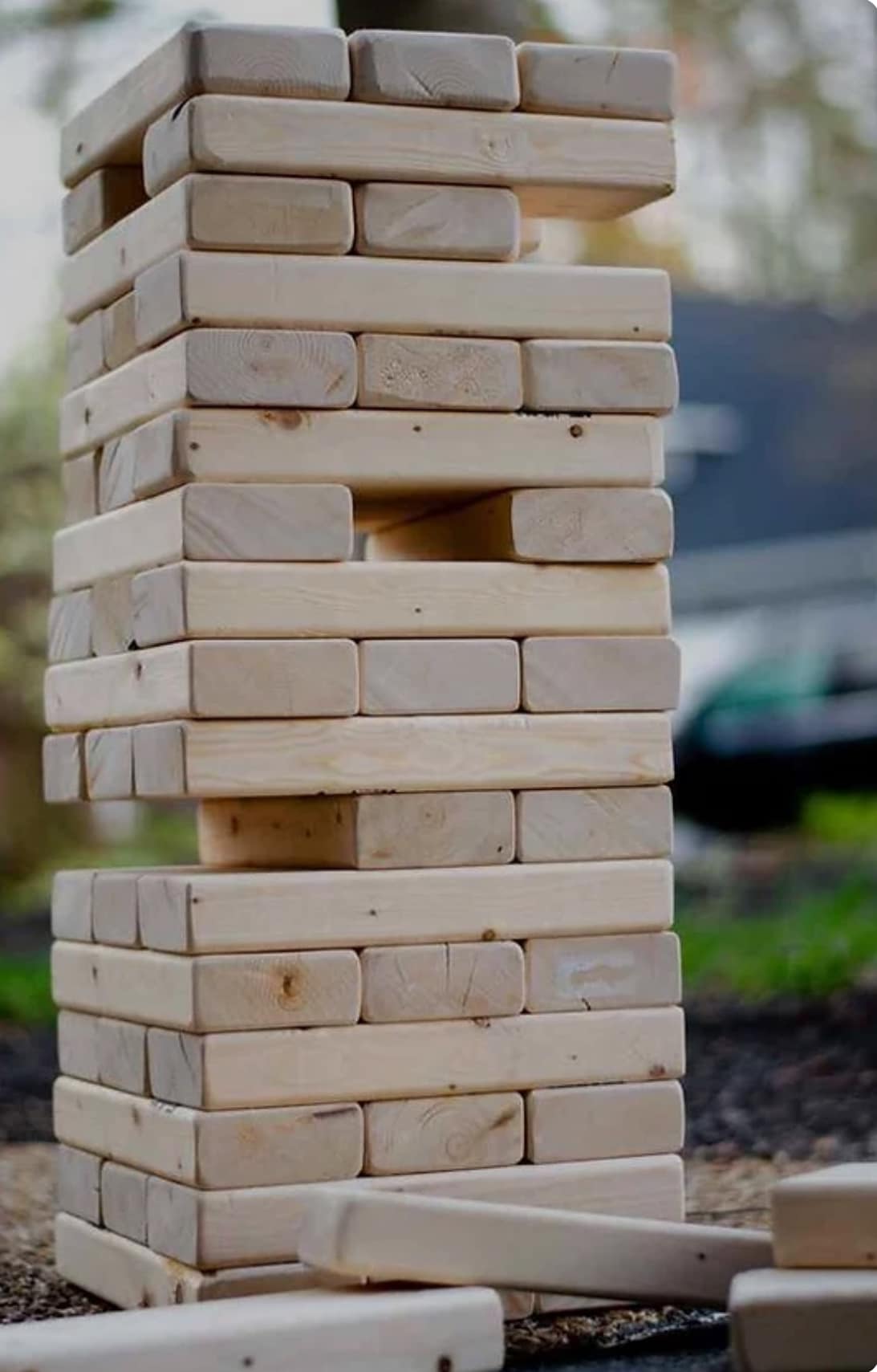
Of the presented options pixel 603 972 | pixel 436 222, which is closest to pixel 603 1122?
pixel 603 972

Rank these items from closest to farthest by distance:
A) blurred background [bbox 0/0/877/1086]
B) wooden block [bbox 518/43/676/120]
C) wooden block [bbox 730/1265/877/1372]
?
wooden block [bbox 730/1265/877/1372] → wooden block [bbox 518/43/676/120] → blurred background [bbox 0/0/877/1086]

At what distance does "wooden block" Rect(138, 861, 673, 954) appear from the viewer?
3.85 metres

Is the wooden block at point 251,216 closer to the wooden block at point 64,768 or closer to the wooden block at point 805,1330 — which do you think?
the wooden block at point 64,768

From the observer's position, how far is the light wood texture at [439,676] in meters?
3.95

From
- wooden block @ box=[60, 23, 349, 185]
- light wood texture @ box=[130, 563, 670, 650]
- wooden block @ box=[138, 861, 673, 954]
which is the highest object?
wooden block @ box=[60, 23, 349, 185]

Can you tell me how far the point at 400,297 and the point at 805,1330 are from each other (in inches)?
74.6

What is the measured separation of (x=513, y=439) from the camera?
4.08 m

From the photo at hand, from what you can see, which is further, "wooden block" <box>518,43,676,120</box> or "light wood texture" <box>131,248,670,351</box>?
"wooden block" <box>518,43,676,120</box>

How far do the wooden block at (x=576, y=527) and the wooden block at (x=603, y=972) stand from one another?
70 cm

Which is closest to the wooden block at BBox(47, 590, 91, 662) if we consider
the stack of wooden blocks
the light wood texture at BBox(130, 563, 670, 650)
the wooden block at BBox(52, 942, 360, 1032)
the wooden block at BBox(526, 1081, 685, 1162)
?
the stack of wooden blocks

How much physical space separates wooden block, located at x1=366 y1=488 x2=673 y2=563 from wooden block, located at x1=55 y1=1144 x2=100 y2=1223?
4.63ft

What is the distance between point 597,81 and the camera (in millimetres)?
4199

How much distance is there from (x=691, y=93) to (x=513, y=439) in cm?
828

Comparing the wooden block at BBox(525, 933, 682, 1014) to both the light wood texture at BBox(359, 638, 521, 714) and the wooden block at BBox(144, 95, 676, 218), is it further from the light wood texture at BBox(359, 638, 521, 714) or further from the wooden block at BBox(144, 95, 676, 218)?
the wooden block at BBox(144, 95, 676, 218)
